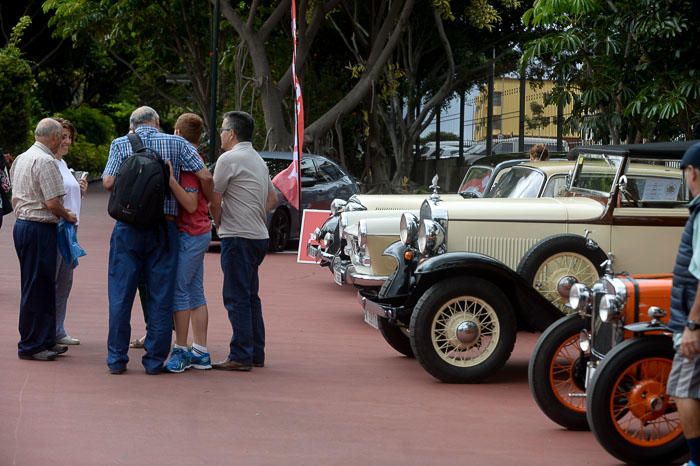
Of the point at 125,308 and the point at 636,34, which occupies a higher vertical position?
the point at 636,34

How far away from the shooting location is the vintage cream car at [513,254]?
29.0 ft

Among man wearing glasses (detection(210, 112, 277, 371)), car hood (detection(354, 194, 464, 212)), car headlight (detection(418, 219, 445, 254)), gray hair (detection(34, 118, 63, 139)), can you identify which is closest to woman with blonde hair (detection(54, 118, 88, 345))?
gray hair (detection(34, 118, 63, 139))

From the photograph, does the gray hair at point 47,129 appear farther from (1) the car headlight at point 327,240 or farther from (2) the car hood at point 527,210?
(1) the car headlight at point 327,240

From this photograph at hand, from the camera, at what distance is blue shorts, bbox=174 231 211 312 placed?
28.9 feet

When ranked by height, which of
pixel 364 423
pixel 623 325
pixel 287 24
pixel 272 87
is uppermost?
pixel 287 24

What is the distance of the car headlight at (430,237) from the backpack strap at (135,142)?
94.9 inches

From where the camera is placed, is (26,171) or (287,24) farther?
(287,24)

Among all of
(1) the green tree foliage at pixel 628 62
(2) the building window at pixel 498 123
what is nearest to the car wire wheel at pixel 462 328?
(1) the green tree foliage at pixel 628 62

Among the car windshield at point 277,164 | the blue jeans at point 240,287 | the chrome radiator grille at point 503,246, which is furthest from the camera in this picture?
the car windshield at point 277,164

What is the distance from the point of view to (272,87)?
25562mm

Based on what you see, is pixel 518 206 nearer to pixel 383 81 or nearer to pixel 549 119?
pixel 549 119

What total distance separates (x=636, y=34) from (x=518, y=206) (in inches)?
254

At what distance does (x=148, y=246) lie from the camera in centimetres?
866

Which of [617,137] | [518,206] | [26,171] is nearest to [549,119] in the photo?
[617,137]
